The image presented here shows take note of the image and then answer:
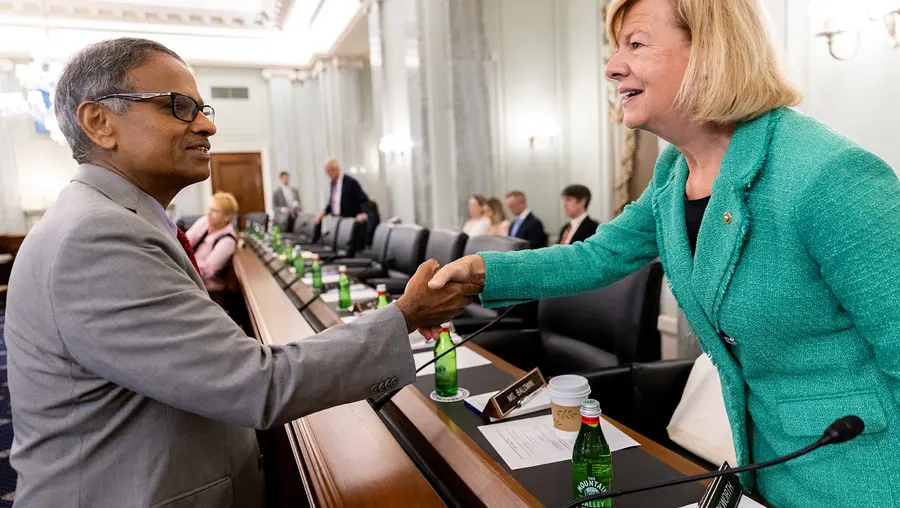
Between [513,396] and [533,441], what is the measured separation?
0.55 ft

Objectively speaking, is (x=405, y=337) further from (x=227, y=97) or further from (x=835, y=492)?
(x=227, y=97)

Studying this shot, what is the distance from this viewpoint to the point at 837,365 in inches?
35.0

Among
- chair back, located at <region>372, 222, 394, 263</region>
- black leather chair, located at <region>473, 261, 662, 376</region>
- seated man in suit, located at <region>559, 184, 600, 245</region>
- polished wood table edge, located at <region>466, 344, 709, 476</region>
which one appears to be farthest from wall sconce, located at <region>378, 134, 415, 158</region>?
polished wood table edge, located at <region>466, 344, 709, 476</region>

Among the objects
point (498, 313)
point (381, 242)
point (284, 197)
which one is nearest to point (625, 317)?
point (498, 313)

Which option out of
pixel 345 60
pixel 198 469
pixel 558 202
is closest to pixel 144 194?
pixel 198 469

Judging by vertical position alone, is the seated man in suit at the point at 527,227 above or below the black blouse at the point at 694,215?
below

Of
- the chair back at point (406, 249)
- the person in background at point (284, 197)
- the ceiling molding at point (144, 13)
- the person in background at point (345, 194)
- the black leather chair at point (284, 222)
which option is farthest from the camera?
the person in background at point (284, 197)

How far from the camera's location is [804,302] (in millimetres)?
883

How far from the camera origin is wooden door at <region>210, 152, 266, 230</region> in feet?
46.9

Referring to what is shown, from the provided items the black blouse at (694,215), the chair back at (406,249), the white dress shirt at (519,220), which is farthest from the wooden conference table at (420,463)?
the white dress shirt at (519,220)

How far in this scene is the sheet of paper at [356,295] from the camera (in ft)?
9.92

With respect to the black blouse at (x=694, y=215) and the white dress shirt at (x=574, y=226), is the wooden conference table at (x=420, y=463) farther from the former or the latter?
the white dress shirt at (x=574, y=226)

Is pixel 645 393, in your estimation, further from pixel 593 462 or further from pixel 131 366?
pixel 131 366

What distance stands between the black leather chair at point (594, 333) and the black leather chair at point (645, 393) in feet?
0.36
